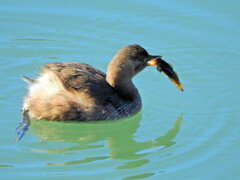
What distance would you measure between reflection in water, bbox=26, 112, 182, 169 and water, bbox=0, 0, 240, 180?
0.01m

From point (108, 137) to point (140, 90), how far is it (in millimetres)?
1573

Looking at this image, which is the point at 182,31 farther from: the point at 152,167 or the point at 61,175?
the point at 61,175

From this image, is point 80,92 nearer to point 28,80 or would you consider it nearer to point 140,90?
point 28,80

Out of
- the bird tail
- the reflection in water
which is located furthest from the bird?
the reflection in water

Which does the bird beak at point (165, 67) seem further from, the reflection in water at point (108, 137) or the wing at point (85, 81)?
the wing at point (85, 81)

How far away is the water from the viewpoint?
22.0 feet

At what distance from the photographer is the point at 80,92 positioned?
7.30 meters

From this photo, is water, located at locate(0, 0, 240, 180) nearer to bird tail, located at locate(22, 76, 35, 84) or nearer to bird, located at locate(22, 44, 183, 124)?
bird, located at locate(22, 44, 183, 124)

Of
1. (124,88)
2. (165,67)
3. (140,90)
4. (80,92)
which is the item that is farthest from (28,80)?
(165,67)

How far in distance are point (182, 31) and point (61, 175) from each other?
4.68 metres

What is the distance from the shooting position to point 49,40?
31.8 feet

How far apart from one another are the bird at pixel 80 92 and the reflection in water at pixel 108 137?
0.47 ft

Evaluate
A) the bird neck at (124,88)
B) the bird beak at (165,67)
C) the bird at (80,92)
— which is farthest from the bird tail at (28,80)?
the bird beak at (165,67)

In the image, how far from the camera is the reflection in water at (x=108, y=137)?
6980 mm
